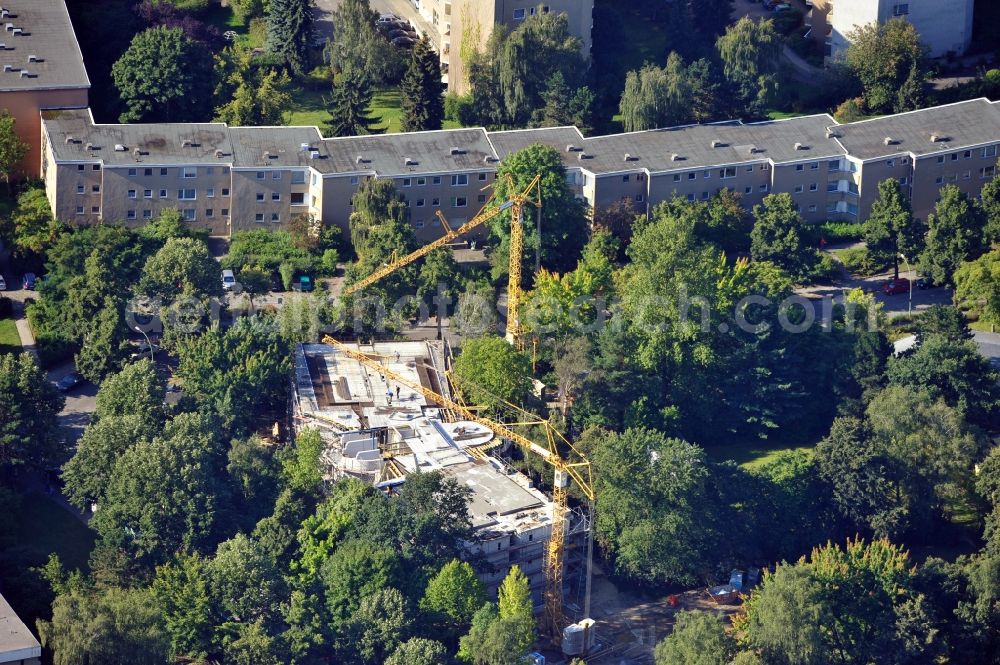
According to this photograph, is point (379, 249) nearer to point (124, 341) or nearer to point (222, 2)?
point (124, 341)

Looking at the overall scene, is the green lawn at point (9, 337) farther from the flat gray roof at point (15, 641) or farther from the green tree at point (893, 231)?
the green tree at point (893, 231)

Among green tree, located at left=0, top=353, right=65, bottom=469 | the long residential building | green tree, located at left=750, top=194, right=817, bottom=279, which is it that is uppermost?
the long residential building

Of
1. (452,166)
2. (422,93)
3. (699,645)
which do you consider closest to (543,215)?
(452,166)

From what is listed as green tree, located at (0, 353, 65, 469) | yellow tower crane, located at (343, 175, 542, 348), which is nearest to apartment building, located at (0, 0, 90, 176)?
yellow tower crane, located at (343, 175, 542, 348)

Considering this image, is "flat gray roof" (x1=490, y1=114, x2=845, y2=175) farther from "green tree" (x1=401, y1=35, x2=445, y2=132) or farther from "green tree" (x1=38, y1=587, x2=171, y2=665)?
"green tree" (x1=38, y1=587, x2=171, y2=665)

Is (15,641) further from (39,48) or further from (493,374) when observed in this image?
(39,48)

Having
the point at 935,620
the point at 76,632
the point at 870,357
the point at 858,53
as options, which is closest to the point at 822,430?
the point at 870,357
